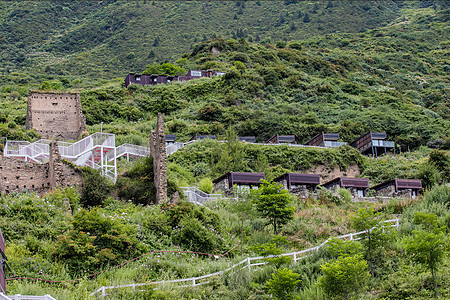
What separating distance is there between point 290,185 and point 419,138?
29809mm

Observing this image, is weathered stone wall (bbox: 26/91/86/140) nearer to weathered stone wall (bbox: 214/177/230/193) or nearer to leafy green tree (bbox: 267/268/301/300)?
weathered stone wall (bbox: 214/177/230/193)

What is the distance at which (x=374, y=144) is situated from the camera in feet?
213

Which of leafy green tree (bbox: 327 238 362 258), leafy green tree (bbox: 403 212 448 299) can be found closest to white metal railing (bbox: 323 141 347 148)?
leafy green tree (bbox: 327 238 362 258)

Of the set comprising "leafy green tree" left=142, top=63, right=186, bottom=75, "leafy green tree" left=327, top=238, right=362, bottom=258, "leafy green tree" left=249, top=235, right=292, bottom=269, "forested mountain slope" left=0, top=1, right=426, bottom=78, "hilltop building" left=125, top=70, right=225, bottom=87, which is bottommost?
"leafy green tree" left=249, top=235, right=292, bottom=269

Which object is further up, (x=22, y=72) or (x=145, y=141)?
(x=22, y=72)

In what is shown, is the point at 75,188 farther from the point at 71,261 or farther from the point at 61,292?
the point at 61,292

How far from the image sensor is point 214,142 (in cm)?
5762

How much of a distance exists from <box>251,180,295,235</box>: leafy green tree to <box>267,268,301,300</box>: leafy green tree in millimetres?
7739

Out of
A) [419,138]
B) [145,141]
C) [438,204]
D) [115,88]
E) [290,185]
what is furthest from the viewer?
[115,88]

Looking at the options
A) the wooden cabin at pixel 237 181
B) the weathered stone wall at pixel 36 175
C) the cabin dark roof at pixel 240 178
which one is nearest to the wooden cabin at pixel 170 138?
the wooden cabin at pixel 237 181

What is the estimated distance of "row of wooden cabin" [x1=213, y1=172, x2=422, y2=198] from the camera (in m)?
43.8

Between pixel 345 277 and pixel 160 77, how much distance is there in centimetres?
7644

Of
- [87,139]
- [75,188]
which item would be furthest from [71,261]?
[87,139]

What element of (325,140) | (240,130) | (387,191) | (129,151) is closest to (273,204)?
(129,151)
